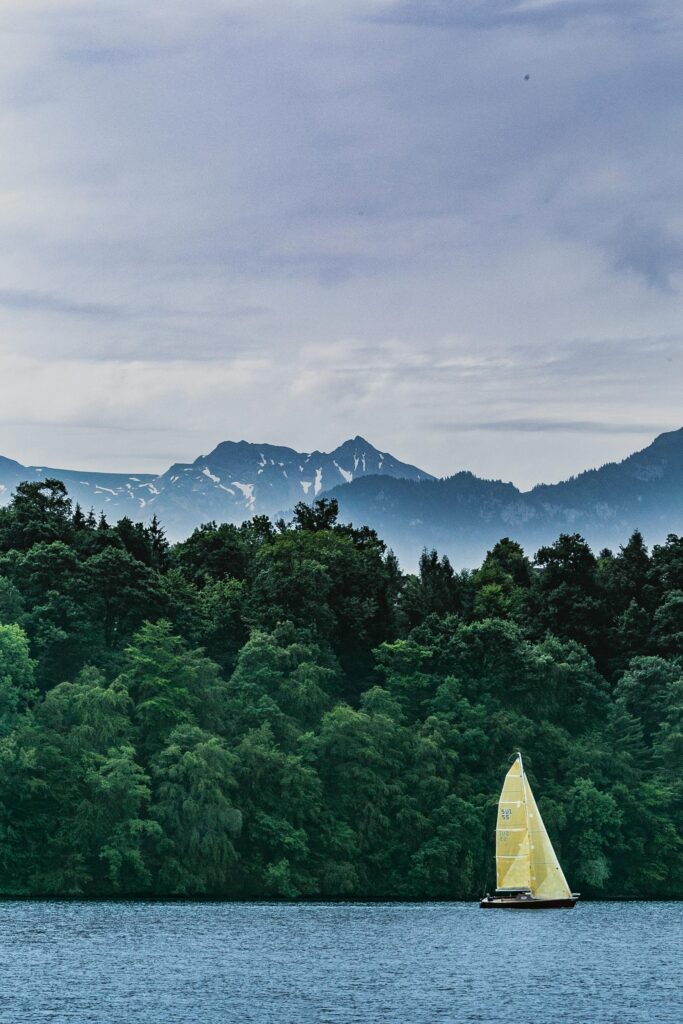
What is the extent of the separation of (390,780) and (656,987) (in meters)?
45.4

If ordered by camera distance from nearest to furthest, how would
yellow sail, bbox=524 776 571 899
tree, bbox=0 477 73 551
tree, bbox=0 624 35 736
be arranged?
yellow sail, bbox=524 776 571 899
tree, bbox=0 624 35 736
tree, bbox=0 477 73 551

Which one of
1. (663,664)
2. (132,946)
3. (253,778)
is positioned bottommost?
(132,946)

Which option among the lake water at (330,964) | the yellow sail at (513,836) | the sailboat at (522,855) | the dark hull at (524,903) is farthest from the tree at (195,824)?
the yellow sail at (513,836)

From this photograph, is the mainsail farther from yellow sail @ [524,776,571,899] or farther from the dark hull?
the dark hull

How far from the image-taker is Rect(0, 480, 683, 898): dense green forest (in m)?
102

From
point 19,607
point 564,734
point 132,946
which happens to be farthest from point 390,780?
point 132,946

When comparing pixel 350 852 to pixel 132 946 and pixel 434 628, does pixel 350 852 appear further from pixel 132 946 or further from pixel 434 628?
pixel 132 946

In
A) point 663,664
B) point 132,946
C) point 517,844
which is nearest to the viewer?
point 132,946

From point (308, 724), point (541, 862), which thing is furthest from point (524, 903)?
point (308, 724)

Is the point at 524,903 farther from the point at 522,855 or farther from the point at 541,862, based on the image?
the point at 522,855

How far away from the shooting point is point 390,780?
11188 centimetres

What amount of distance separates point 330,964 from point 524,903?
27.8 metres

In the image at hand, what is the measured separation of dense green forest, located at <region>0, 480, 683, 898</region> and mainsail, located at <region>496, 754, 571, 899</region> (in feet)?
38.0

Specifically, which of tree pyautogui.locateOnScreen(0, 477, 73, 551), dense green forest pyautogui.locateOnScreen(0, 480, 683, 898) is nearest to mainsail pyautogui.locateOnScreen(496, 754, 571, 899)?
dense green forest pyautogui.locateOnScreen(0, 480, 683, 898)
